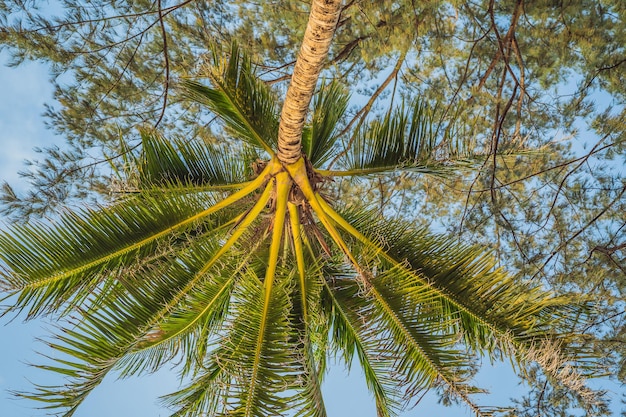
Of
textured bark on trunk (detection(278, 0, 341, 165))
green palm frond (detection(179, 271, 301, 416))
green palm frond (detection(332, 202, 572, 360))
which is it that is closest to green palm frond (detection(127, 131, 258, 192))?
textured bark on trunk (detection(278, 0, 341, 165))

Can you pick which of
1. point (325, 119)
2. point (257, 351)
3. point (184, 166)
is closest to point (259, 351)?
point (257, 351)

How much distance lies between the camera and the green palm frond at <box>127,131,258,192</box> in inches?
150

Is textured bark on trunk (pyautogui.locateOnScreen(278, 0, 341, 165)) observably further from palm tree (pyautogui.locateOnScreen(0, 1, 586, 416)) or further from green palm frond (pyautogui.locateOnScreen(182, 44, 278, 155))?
green palm frond (pyautogui.locateOnScreen(182, 44, 278, 155))

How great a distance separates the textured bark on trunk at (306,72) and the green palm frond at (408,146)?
433 mm

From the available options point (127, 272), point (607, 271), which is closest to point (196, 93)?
point (127, 272)

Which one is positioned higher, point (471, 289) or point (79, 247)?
point (79, 247)

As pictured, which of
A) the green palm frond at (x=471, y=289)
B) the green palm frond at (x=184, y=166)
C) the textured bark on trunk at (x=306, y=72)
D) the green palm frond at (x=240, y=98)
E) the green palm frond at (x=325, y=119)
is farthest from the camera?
the green palm frond at (x=325, y=119)

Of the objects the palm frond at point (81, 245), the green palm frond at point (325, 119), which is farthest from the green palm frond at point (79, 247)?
the green palm frond at point (325, 119)

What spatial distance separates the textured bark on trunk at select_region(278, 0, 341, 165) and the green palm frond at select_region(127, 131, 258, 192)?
0.49 metres

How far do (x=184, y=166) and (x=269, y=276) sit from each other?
3.10ft

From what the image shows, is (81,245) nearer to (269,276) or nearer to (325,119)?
(269,276)

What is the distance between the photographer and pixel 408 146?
12.1 ft

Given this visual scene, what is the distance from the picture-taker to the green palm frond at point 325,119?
4.20 metres

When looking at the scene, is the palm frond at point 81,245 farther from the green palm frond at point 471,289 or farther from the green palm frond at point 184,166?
the green palm frond at point 471,289
